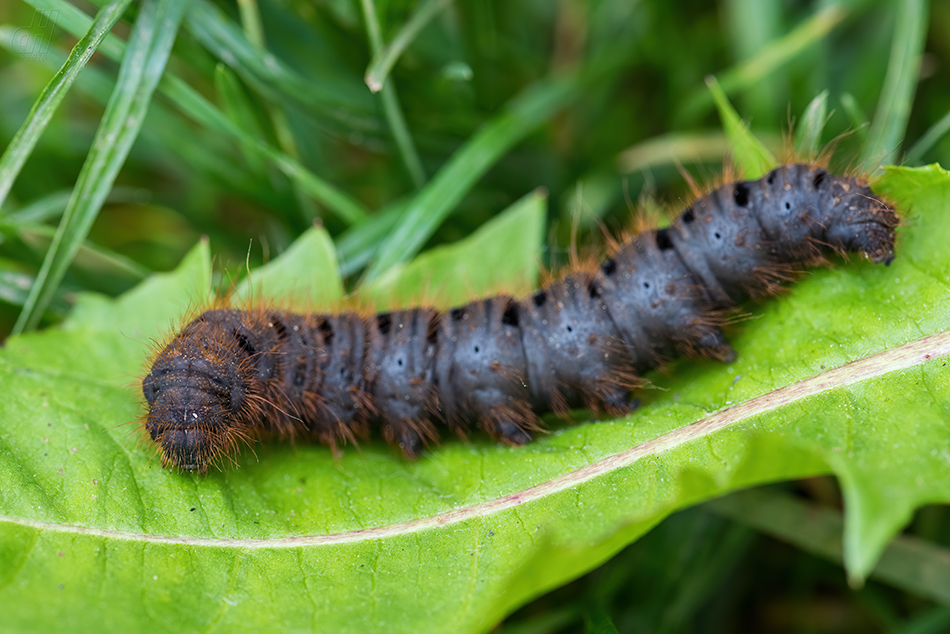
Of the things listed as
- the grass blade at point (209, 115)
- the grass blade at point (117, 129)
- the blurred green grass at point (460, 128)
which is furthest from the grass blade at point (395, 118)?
the grass blade at point (117, 129)

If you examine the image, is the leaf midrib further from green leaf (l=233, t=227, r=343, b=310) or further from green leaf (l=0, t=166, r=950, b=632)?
green leaf (l=233, t=227, r=343, b=310)

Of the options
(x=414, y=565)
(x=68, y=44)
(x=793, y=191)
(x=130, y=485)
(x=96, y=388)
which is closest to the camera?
(x=414, y=565)

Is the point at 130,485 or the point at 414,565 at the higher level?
the point at 130,485

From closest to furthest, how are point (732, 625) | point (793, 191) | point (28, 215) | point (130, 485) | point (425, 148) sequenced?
point (130, 485), point (793, 191), point (732, 625), point (28, 215), point (425, 148)

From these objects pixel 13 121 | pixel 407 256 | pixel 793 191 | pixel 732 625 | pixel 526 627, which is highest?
pixel 13 121

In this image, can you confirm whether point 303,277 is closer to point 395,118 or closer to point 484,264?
point 484,264

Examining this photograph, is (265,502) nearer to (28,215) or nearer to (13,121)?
(28,215)

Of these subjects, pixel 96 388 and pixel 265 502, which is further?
pixel 96 388

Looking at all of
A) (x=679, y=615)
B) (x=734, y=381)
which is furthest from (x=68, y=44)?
(x=679, y=615)
